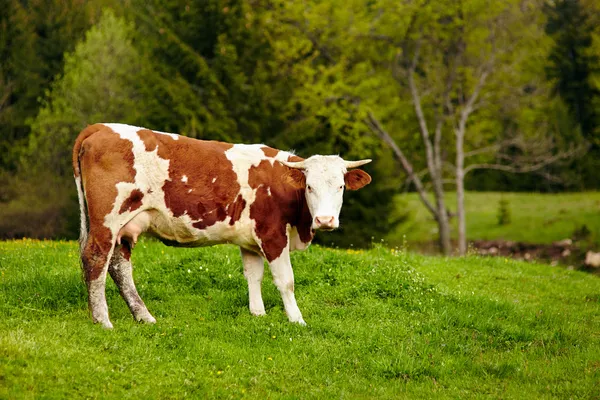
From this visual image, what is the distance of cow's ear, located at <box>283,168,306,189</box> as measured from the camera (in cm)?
998

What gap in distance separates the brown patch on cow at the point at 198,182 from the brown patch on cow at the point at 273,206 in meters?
0.28

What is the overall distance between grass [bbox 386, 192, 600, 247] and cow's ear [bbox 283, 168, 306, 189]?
85.9 feet

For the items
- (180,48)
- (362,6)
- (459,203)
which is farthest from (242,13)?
(459,203)

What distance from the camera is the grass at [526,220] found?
3844cm

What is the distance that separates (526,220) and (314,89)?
16.5 m

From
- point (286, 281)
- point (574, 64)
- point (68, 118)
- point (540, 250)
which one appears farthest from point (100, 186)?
point (574, 64)

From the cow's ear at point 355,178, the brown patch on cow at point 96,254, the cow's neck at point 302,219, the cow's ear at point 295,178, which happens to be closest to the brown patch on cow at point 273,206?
the cow's neck at point 302,219

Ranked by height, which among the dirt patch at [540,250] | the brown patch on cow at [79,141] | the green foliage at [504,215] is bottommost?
the dirt patch at [540,250]

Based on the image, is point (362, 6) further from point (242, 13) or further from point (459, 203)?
point (459, 203)

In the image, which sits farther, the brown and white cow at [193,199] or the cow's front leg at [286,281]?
the cow's front leg at [286,281]

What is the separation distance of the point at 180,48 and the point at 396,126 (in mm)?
13422

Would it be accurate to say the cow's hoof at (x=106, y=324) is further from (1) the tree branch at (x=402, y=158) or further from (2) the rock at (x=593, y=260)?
(1) the tree branch at (x=402, y=158)

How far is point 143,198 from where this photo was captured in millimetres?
9219

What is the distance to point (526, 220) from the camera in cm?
4159
